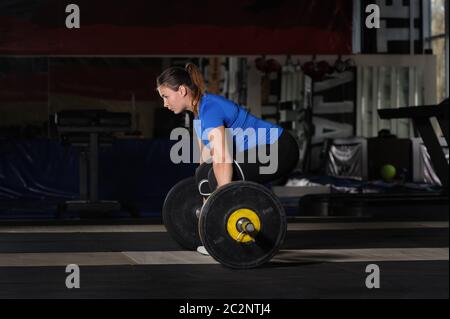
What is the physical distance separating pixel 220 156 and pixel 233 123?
0.17m

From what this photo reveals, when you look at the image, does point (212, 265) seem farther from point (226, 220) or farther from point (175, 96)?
point (175, 96)

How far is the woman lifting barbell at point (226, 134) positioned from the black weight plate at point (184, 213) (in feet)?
1.11

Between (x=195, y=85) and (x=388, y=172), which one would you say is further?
(x=388, y=172)

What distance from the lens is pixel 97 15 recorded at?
26.7ft

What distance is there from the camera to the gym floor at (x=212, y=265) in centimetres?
285

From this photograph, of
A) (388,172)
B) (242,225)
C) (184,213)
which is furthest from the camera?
(388,172)

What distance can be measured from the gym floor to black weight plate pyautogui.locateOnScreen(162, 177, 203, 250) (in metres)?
0.08

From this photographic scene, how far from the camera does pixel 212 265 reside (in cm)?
343

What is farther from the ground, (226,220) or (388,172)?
(388,172)

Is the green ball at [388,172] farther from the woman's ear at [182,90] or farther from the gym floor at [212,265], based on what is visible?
the woman's ear at [182,90]

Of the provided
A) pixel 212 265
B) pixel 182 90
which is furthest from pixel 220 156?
pixel 212 265

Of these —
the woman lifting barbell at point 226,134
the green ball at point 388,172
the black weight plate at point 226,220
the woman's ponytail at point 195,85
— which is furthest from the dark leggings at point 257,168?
the green ball at point 388,172
